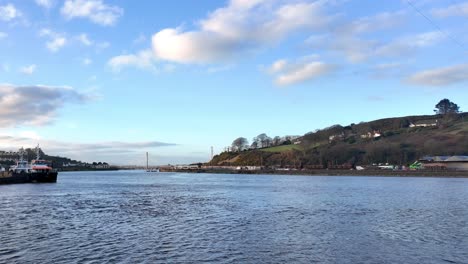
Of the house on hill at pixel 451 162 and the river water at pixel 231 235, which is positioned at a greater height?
the house on hill at pixel 451 162

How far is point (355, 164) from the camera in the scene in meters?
194

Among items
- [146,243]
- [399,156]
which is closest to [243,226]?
[146,243]

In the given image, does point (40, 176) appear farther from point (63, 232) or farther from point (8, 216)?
point (63, 232)

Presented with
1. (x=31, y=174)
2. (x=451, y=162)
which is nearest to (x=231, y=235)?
(x=31, y=174)

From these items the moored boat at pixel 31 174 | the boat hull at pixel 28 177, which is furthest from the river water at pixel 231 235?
the moored boat at pixel 31 174

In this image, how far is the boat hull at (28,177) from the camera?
80.9 m

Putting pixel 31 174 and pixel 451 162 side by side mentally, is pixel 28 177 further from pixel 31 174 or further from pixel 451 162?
pixel 451 162

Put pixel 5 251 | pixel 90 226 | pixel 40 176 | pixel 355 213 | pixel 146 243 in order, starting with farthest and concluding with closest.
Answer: pixel 40 176 < pixel 355 213 < pixel 90 226 < pixel 146 243 < pixel 5 251

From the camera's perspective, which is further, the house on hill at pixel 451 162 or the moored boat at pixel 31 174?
the house on hill at pixel 451 162

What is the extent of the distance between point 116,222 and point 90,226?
2371 millimetres

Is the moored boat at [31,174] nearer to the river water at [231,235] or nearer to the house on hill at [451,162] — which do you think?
the river water at [231,235]

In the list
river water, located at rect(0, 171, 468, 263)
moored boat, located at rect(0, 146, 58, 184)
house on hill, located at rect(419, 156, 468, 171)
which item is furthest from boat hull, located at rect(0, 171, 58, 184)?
house on hill, located at rect(419, 156, 468, 171)

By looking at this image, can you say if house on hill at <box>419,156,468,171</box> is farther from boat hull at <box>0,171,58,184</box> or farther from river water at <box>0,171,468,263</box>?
boat hull at <box>0,171,58,184</box>

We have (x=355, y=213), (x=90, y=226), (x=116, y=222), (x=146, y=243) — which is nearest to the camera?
(x=146, y=243)
